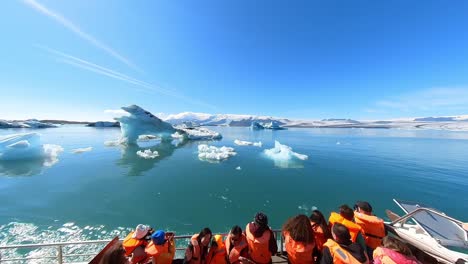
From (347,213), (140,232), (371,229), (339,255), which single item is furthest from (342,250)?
(140,232)

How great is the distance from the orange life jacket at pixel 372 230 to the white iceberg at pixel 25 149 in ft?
81.3

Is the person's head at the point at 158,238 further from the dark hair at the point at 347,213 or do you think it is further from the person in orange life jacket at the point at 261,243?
the dark hair at the point at 347,213

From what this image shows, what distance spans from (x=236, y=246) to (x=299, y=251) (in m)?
0.93

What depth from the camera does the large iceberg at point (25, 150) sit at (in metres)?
18.7

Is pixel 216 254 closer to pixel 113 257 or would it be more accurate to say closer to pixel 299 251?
pixel 299 251

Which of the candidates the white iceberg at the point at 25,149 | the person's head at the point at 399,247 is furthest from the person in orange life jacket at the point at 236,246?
the white iceberg at the point at 25,149

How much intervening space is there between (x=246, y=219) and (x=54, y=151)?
24688 millimetres

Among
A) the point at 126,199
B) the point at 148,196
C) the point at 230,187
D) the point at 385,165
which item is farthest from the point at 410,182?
the point at 126,199

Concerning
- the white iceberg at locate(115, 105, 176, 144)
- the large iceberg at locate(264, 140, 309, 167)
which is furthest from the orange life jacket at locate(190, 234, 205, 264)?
A: the white iceberg at locate(115, 105, 176, 144)

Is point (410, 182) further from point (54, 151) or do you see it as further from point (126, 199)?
point (54, 151)

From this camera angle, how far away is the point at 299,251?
2611 millimetres

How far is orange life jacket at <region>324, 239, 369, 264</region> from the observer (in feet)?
7.26

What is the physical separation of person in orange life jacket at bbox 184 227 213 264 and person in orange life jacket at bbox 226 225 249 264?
1.17 ft

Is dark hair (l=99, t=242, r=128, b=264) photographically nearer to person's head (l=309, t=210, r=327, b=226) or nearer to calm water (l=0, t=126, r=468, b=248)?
person's head (l=309, t=210, r=327, b=226)
